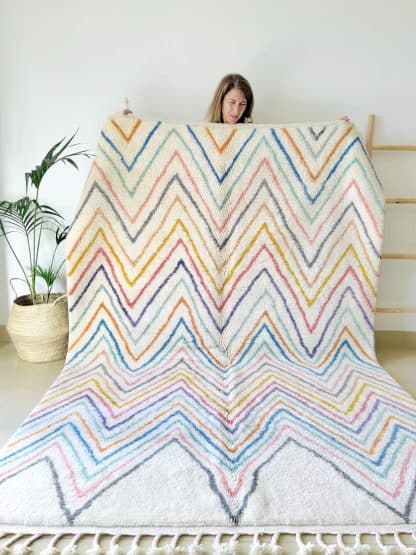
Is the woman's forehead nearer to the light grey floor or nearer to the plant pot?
the plant pot

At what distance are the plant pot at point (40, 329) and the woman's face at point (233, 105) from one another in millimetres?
1074

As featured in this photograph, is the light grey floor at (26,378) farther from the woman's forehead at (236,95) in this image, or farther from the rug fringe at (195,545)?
the woman's forehead at (236,95)

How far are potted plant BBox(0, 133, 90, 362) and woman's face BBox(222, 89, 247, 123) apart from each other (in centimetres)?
61

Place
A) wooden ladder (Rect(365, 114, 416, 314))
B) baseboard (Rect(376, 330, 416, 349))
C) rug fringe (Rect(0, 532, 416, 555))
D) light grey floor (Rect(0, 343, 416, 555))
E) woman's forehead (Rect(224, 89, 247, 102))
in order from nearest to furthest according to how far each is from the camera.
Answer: rug fringe (Rect(0, 532, 416, 555)), light grey floor (Rect(0, 343, 416, 555)), woman's forehead (Rect(224, 89, 247, 102)), wooden ladder (Rect(365, 114, 416, 314)), baseboard (Rect(376, 330, 416, 349))

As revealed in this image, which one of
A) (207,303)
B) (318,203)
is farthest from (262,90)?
(207,303)

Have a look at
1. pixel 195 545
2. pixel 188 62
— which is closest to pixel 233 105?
pixel 188 62

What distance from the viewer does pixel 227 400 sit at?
4.91 feet

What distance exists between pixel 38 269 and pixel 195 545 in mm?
1531

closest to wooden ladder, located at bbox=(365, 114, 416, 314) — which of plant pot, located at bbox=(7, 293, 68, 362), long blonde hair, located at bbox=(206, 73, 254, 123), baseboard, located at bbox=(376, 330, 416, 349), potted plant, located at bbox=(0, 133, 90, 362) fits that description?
baseboard, located at bbox=(376, 330, 416, 349)

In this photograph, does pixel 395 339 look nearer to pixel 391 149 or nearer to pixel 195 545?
pixel 391 149

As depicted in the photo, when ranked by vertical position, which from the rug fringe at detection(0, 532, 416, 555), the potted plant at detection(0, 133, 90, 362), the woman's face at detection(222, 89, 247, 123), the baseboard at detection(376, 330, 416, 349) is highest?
the woman's face at detection(222, 89, 247, 123)

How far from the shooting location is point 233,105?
1.91 metres

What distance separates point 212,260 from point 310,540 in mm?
1113

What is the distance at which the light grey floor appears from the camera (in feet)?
5.13
